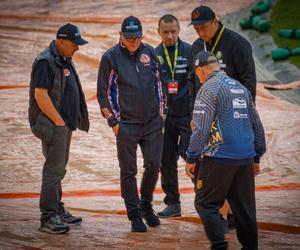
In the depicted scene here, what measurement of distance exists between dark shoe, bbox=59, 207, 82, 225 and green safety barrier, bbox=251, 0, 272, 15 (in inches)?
417

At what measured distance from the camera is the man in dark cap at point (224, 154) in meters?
5.65

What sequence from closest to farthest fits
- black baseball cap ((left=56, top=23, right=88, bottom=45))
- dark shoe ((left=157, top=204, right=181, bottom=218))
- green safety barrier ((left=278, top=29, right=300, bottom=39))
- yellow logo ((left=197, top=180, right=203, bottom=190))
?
yellow logo ((left=197, top=180, right=203, bottom=190)) → black baseball cap ((left=56, top=23, right=88, bottom=45)) → dark shoe ((left=157, top=204, right=181, bottom=218)) → green safety barrier ((left=278, top=29, right=300, bottom=39))

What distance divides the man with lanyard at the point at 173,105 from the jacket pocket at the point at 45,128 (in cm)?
136

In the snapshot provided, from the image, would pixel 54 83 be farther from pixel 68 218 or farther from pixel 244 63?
pixel 244 63

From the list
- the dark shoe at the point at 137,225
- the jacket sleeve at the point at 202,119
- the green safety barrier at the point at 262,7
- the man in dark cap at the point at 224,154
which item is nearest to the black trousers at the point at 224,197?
the man in dark cap at the point at 224,154

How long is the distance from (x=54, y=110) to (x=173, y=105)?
1.37 m

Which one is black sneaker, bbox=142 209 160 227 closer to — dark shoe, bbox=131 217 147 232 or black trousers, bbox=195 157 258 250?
dark shoe, bbox=131 217 147 232

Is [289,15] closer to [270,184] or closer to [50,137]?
[270,184]

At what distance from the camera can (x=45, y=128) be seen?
260 inches

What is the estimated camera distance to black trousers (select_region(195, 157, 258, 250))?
18.7 ft

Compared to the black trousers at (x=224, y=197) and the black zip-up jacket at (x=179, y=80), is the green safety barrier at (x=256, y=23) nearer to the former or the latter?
the black zip-up jacket at (x=179, y=80)

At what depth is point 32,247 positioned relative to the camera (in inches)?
239

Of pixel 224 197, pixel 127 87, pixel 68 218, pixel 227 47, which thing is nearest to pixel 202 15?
pixel 227 47

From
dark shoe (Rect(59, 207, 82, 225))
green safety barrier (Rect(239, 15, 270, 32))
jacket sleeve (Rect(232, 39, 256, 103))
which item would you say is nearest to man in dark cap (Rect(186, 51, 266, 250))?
jacket sleeve (Rect(232, 39, 256, 103))
